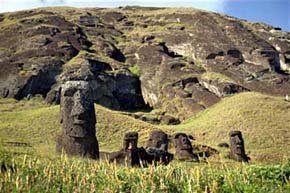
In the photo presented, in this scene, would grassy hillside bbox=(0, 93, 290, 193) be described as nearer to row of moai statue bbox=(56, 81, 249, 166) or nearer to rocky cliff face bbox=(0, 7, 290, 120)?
row of moai statue bbox=(56, 81, 249, 166)

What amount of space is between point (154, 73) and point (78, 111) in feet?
168

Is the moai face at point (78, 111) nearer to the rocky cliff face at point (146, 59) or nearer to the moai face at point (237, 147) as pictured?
the moai face at point (237, 147)

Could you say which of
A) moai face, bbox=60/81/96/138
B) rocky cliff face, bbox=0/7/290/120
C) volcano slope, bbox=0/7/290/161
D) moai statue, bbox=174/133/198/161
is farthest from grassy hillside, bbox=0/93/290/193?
rocky cliff face, bbox=0/7/290/120

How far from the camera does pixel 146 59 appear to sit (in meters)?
83.0

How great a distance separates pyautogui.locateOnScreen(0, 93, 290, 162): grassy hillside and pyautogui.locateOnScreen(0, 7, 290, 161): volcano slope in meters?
0.10

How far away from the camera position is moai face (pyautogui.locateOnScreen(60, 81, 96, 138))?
1099 inches

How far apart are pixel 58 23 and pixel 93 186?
260ft

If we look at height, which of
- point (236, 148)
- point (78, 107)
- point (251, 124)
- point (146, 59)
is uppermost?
point (146, 59)

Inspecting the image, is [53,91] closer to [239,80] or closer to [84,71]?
[84,71]

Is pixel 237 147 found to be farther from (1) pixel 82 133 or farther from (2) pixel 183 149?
(1) pixel 82 133

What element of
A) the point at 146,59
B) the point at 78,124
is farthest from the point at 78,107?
the point at 146,59

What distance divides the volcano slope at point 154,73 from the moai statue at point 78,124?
38.1ft

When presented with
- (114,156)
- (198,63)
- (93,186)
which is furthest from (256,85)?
Answer: (93,186)

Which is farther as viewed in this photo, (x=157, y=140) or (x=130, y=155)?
(x=157, y=140)
